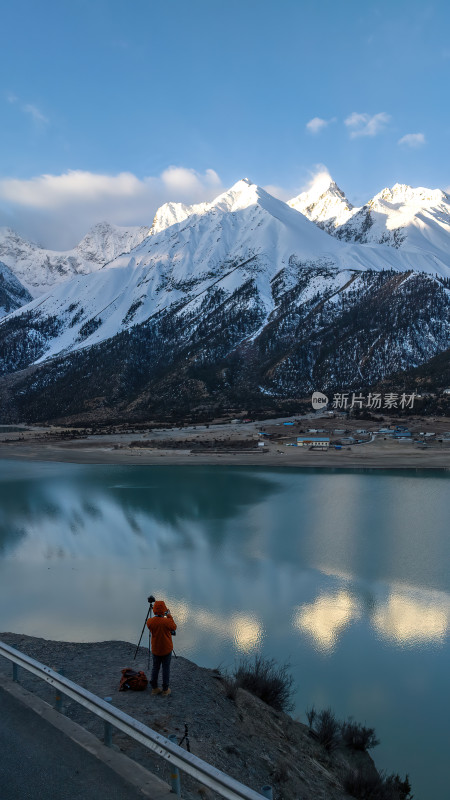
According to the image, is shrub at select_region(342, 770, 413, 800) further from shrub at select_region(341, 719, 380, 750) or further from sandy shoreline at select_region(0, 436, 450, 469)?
sandy shoreline at select_region(0, 436, 450, 469)

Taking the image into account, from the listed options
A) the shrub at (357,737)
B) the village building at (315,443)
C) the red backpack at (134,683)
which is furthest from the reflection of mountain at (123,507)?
A: the red backpack at (134,683)

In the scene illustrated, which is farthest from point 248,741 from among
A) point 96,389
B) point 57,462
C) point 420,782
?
point 96,389

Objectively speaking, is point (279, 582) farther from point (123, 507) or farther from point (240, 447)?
point (240, 447)

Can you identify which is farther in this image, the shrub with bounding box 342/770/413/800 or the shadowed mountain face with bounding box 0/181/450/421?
the shadowed mountain face with bounding box 0/181/450/421

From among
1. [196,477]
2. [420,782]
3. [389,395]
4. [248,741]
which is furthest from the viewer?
[389,395]

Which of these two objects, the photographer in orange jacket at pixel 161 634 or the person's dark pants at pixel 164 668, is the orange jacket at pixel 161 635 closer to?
the photographer in orange jacket at pixel 161 634

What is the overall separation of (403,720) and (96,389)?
147 metres

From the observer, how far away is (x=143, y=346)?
175000 millimetres

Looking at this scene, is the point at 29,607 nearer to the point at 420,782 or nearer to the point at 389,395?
the point at 420,782

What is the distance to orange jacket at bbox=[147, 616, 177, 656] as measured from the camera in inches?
369

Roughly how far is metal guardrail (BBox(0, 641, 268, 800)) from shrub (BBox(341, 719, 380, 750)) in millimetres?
7097

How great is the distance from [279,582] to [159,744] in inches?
746

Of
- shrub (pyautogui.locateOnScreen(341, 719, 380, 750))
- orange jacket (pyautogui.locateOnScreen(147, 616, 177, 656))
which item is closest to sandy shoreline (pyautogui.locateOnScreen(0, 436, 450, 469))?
shrub (pyautogui.locateOnScreen(341, 719, 380, 750))

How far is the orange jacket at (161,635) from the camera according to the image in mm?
9375
